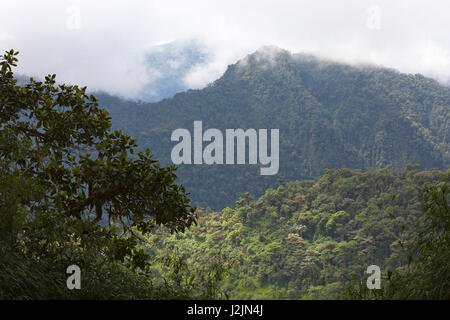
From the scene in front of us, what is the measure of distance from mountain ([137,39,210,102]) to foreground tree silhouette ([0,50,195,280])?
78618 millimetres

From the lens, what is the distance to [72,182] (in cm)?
511

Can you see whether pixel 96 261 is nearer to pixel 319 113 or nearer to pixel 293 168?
pixel 293 168

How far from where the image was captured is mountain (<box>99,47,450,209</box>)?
2377 inches

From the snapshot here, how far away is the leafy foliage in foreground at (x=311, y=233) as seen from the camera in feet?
86.1

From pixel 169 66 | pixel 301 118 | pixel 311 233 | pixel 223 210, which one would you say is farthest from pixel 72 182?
pixel 169 66

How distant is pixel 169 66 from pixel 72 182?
8443cm

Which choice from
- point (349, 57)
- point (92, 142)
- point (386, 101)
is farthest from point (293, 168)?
point (92, 142)

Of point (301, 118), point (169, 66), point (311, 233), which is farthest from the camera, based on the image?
point (169, 66)

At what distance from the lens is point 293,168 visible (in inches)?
2463

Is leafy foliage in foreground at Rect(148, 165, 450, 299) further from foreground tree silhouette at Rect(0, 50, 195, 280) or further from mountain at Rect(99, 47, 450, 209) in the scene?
mountain at Rect(99, 47, 450, 209)

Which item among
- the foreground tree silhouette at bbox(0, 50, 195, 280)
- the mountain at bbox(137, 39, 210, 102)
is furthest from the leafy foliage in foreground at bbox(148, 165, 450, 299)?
the mountain at bbox(137, 39, 210, 102)

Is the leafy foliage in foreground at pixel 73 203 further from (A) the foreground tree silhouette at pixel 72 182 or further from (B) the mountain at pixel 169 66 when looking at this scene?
(B) the mountain at pixel 169 66

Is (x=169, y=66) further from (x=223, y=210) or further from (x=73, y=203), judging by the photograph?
(x=73, y=203)
